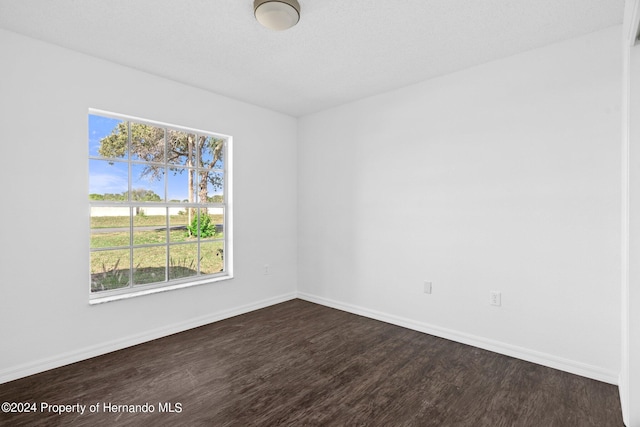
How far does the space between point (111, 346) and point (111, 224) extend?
1.15 metres

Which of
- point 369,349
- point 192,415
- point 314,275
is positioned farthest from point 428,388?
point 314,275

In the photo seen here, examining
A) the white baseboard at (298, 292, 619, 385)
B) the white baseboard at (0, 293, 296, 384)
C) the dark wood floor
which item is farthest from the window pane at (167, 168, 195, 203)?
the white baseboard at (298, 292, 619, 385)

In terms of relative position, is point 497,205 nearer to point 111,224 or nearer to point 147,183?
point 147,183

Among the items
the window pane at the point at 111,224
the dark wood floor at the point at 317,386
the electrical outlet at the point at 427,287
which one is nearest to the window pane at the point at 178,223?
the window pane at the point at 111,224

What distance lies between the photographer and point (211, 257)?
3.93 meters

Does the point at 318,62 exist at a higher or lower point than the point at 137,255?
higher

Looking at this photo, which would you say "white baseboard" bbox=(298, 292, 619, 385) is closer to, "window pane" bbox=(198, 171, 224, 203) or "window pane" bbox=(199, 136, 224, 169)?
"window pane" bbox=(198, 171, 224, 203)

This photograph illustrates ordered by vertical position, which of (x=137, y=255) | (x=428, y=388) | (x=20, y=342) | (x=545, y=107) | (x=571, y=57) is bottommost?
(x=428, y=388)

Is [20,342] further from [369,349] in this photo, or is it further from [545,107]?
[545,107]

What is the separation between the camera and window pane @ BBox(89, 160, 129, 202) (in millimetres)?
3090

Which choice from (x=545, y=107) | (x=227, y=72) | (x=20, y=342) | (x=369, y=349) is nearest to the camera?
(x=20, y=342)

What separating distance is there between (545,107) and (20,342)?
464 cm

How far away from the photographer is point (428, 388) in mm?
2346

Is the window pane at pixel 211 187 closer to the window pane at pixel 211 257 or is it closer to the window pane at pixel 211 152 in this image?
the window pane at pixel 211 152
